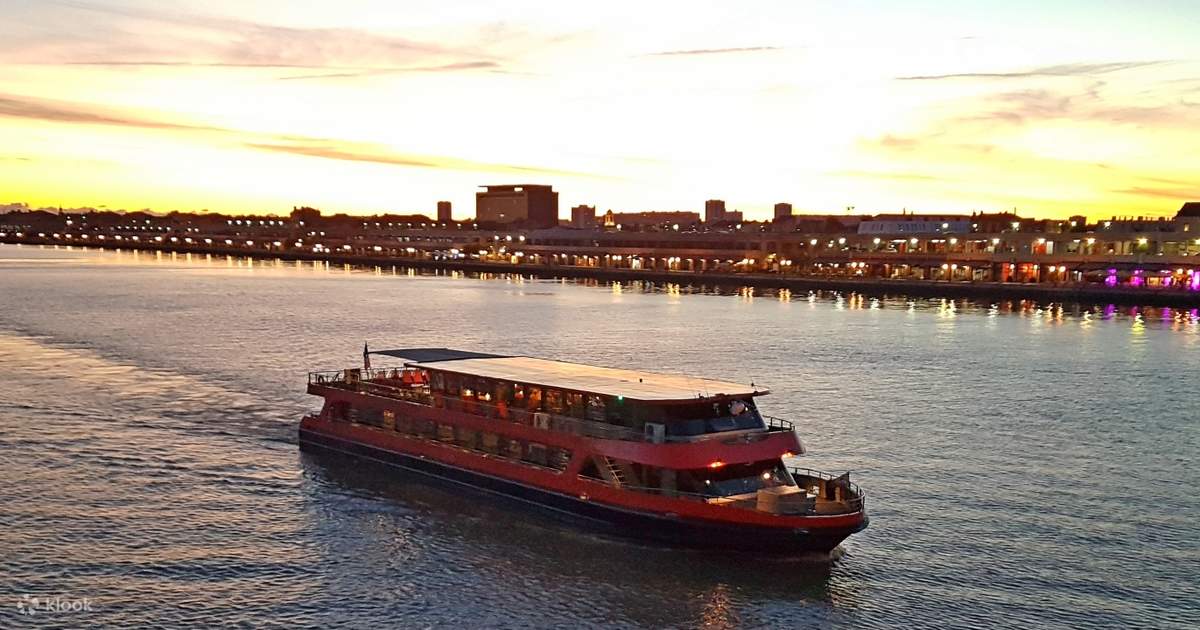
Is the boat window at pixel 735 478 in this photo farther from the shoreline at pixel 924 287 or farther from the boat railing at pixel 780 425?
the shoreline at pixel 924 287

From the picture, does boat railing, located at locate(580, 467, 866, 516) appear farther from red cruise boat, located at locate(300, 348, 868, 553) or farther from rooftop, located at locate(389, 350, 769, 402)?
rooftop, located at locate(389, 350, 769, 402)

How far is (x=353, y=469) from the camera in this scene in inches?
1320

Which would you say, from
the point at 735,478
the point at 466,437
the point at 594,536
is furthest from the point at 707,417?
the point at 466,437

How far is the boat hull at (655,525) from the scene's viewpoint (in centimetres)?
2444

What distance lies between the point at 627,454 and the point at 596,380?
4522mm

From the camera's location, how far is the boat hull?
24.4 metres

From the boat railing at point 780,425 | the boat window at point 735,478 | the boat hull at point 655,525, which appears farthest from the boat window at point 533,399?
the boat railing at point 780,425

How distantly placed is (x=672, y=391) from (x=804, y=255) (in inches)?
5675

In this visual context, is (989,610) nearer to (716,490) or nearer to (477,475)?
(716,490)

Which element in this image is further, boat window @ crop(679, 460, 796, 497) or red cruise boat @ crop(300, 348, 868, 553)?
boat window @ crop(679, 460, 796, 497)

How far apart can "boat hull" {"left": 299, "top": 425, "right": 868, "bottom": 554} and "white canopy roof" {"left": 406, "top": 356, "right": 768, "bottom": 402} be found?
3027 mm

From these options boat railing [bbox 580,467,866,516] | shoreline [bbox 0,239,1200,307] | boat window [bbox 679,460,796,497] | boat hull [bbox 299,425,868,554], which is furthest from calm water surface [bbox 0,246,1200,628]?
shoreline [bbox 0,239,1200,307]

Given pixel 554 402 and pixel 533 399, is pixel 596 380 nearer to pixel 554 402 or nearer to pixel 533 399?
pixel 554 402

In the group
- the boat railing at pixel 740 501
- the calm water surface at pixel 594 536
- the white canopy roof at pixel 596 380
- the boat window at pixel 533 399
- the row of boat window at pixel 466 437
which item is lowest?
the calm water surface at pixel 594 536
